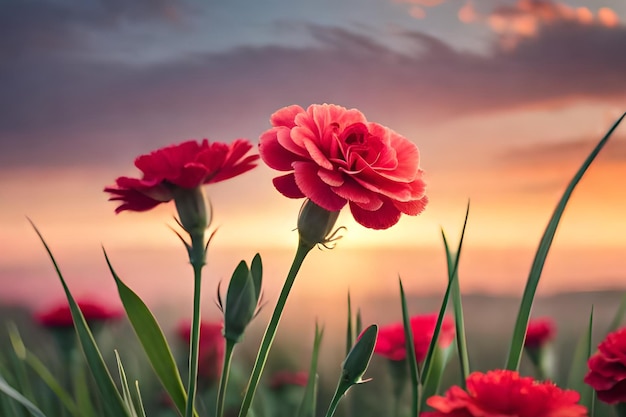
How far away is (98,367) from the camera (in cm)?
47

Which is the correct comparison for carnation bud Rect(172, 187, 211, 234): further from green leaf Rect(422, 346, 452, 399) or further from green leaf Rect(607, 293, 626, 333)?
green leaf Rect(607, 293, 626, 333)

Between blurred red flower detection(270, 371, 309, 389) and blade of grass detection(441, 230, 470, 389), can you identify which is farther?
blurred red flower detection(270, 371, 309, 389)

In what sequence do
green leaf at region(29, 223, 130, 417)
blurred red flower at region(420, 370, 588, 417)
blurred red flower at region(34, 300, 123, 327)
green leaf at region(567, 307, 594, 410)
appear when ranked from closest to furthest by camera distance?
1. blurred red flower at region(420, 370, 588, 417)
2. green leaf at region(29, 223, 130, 417)
3. green leaf at region(567, 307, 594, 410)
4. blurred red flower at region(34, 300, 123, 327)

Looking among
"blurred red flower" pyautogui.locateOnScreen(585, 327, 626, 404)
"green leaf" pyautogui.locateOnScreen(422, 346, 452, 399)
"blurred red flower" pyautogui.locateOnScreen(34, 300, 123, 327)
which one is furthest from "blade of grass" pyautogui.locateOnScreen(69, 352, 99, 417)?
"blurred red flower" pyautogui.locateOnScreen(585, 327, 626, 404)

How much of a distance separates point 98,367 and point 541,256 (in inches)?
11.5

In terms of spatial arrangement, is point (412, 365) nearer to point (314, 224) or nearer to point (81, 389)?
point (314, 224)

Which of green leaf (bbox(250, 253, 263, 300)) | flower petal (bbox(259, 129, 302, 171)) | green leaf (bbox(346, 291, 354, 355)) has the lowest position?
green leaf (bbox(346, 291, 354, 355))

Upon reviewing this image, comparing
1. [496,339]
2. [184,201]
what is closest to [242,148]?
[184,201]

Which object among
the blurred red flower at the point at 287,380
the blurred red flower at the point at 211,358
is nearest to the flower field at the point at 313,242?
the blurred red flower at the point at 211,358

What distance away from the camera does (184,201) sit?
0.45 meters

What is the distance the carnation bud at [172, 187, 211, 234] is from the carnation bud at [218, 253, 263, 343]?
0.04m

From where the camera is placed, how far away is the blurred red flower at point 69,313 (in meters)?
0.83

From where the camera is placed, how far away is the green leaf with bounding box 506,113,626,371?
487mm

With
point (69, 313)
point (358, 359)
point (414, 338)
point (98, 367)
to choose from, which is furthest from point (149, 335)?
point (69, 313)
